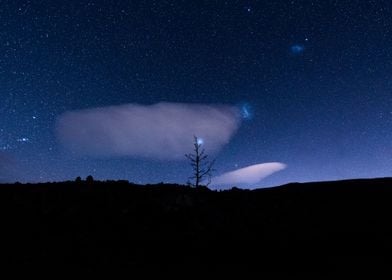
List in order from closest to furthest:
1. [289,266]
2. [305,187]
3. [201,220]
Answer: [289,266] → [201,220] → [305,187]

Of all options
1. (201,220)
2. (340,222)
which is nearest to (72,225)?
(201,220)

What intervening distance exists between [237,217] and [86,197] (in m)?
7.57

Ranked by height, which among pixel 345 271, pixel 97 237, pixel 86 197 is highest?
pixel 86 197

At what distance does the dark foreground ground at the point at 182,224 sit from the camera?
1284 cm

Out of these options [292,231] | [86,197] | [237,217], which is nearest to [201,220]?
[237,217]

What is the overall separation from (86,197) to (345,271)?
11807mm

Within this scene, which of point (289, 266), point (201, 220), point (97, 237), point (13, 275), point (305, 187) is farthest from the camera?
point (305, 187)

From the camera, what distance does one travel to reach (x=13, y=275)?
37.2 ft

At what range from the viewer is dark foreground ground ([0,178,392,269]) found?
12836 millimetres

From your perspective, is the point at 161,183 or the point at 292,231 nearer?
the point at 292,231

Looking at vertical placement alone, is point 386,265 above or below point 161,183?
below

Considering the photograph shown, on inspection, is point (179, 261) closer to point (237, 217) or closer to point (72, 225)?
point (237, 217)

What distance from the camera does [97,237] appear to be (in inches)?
539

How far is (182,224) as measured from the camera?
14.2 m
